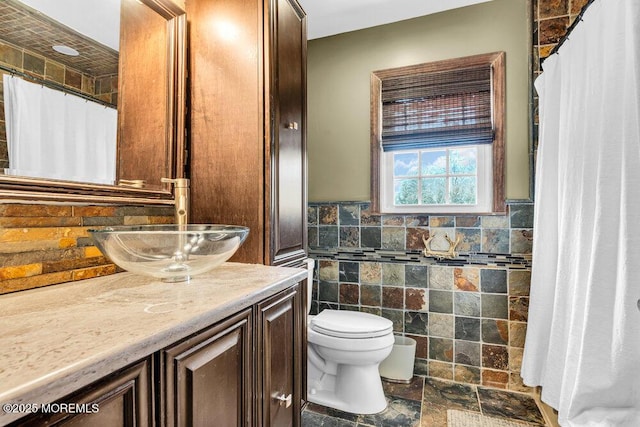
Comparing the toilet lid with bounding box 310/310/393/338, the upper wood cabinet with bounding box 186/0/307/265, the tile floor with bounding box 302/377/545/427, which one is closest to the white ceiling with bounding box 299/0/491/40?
the upper wood cabinet with bounding box 186/0/307/265

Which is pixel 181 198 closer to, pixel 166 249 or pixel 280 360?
pixel 166 249

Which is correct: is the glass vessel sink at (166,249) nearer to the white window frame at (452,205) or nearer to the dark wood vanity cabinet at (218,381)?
the dark wood vanity cabinet at (218,381)

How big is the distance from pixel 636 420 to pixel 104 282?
1.71 m

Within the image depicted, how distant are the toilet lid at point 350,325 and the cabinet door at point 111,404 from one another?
1.28 meters

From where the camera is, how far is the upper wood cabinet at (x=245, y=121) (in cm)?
122

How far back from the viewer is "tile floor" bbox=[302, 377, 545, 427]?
1.65 m

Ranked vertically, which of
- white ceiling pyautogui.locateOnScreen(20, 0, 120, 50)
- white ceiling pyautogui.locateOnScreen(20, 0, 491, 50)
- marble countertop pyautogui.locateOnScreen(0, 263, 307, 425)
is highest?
white ceiling pyautogui.locateOnScreen(20, 0, 491, 50)

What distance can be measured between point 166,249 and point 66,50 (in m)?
0.72

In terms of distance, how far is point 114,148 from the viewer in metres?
1.10

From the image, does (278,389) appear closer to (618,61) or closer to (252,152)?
(252,152)

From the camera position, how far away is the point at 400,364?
205cm

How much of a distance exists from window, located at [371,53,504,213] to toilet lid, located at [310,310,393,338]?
2.55 ft

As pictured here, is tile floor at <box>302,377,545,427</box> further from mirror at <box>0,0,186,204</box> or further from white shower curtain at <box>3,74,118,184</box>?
white shower curtain at <box>3,74,118,184</box>

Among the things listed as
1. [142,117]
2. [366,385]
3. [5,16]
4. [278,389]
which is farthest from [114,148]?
[366,385]
